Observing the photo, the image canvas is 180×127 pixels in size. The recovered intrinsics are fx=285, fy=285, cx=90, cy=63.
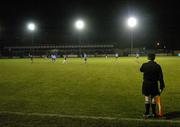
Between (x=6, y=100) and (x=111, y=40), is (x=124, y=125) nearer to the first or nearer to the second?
(x=6, y=100)

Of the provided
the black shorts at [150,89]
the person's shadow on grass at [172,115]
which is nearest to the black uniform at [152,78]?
the black shorts at [150,89]

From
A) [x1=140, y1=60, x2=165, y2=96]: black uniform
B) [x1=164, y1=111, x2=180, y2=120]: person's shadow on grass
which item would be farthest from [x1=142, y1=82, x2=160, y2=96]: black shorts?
[x1=164, y1=111, x2=180, y2=120]: person's shadow on grass

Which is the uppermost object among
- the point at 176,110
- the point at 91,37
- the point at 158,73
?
the point at 91,37

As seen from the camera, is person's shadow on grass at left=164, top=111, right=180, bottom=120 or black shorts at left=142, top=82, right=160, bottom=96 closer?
black shorts at left=142, top=82, right=160, bottom=96

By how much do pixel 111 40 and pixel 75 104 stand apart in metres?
90.8

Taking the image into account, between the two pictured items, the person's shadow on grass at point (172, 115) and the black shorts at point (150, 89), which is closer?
the black shorts at point (150, 89)

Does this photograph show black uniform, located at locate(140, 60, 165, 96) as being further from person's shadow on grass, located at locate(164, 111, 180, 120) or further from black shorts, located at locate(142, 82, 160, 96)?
person's shadow on grass, located at locate(164, 111, 180, 120)

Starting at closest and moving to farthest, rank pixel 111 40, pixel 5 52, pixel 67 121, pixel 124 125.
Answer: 1. pixel 124 125
2. pixel 67 121
3. pixel 5 52
4. pixel 111 40

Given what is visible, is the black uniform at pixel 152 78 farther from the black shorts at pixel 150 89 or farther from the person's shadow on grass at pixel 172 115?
the person's shadow on grass at pixel 172 115

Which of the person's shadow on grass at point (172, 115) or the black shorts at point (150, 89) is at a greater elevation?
the black shorts at point (150, 89)

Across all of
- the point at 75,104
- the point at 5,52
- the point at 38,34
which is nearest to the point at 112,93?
the point at 75,104

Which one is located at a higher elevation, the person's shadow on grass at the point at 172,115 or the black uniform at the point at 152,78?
the black uniform at the point at 152,78

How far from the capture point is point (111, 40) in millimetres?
101250

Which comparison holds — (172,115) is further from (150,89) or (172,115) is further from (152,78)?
(152,78)
